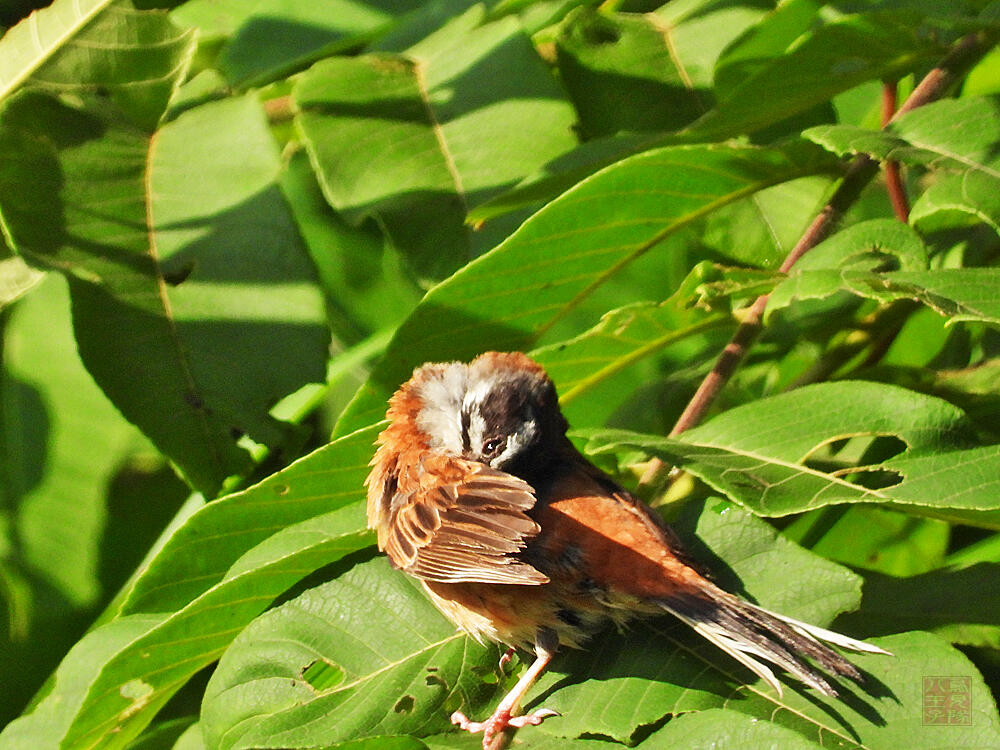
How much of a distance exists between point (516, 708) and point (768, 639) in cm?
54

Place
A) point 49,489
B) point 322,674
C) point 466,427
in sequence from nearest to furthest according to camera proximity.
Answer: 1. point 322,674
2. point 466,427
3. point 49,489

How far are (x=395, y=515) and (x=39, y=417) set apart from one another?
1809 mm

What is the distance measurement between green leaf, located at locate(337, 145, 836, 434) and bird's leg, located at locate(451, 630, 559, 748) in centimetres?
79

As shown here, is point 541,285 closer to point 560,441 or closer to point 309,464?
point 560,441

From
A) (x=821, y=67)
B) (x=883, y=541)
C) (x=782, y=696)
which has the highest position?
(x=821, y=67)

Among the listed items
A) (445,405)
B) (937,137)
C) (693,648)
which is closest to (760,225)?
(937,137)

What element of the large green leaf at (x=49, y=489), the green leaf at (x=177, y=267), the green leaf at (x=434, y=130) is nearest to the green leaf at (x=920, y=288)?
the green leaf at (x=434, y=130)

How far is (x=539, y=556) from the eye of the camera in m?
2.49

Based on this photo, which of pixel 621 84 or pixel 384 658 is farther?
pixel 621 84

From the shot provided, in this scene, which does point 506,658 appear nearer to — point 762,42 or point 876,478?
point 876,478

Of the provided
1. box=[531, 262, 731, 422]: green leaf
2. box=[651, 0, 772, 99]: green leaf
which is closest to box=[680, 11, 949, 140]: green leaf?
box=[531, 262, 731, 422]: green leaf

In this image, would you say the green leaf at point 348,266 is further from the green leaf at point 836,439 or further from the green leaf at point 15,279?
the green leaf at point 836,439

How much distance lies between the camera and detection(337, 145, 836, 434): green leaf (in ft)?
8.25

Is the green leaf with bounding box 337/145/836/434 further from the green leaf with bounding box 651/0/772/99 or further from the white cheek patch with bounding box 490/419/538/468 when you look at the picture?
the green leaf with bounding box 651/0/772/99
